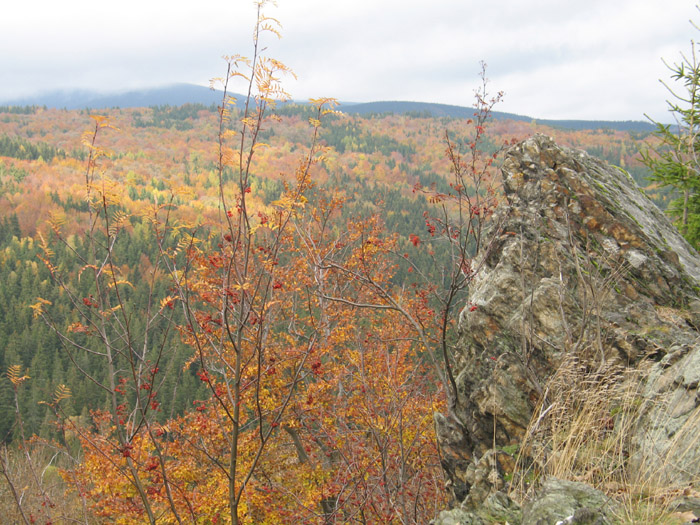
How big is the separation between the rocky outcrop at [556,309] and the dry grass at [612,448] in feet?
0.32

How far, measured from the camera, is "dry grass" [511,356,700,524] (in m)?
2.74

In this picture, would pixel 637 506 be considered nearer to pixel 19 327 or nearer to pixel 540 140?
pixel 540 140

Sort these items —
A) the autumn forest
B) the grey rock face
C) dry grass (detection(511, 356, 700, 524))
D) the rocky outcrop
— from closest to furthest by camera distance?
the grey rock face → dry grass (detection(511, 356, 700, 524)) → the autumn forest → the rocky outcrop

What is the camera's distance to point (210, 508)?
10438mm

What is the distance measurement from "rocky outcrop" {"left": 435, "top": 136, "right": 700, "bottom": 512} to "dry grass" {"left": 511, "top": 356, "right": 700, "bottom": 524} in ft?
0.32

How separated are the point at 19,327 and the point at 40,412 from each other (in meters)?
21.2

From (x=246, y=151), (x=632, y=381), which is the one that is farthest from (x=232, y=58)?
(x=632, y=381)

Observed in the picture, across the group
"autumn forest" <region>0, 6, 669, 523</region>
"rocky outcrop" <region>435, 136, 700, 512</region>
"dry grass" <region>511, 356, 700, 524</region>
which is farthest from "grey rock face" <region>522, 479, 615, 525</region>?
"autumn forest" <region>0, 6, 669, 523</region>

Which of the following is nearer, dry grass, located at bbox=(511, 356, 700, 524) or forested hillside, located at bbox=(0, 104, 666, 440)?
dry grass, located at bbox=(511, 356, 700, 524)

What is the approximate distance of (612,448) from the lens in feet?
11.1

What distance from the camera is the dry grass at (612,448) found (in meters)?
2.74

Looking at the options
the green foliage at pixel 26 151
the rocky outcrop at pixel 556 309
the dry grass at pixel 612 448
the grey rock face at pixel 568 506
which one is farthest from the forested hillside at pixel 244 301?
the grey rock face at pixel 568 506

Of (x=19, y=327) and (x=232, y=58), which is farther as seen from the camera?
(x=19, y=327)

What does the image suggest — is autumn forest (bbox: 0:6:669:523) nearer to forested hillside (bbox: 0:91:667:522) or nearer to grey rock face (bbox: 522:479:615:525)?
forested hillside (bbox: 0:91:667:522)
